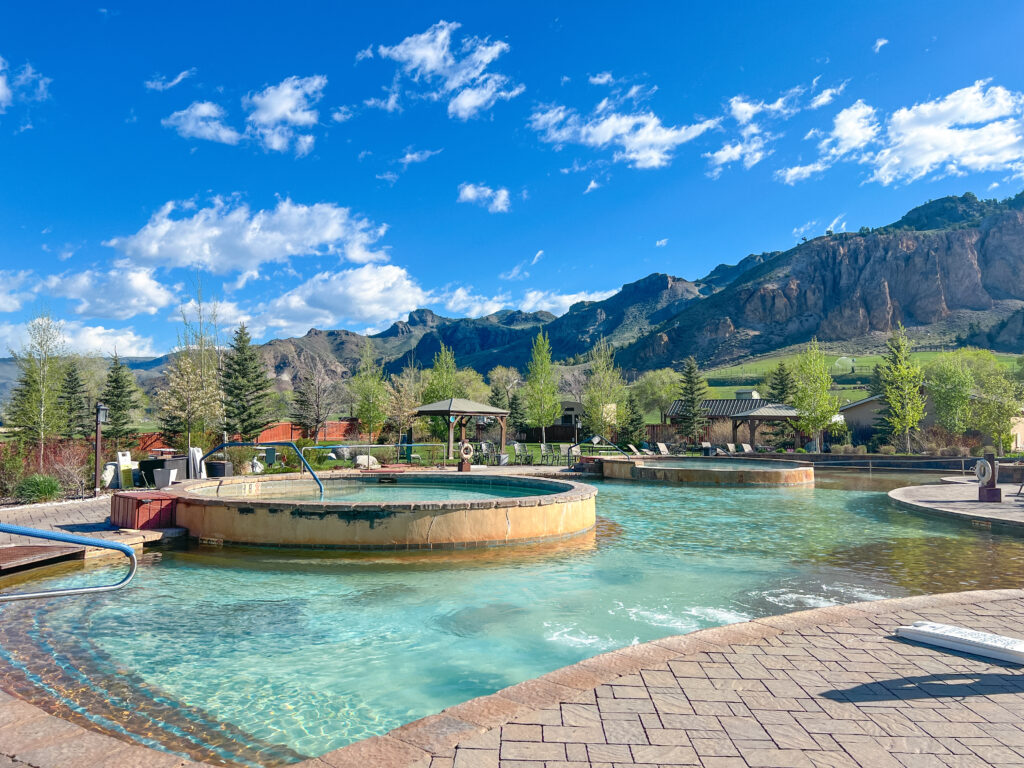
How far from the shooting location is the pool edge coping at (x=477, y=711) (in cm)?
254

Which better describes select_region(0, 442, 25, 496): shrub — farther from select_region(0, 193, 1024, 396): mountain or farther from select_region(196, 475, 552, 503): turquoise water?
select_region(0, 193, 1024, 396): mountain

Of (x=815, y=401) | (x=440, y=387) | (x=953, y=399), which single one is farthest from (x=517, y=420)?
(x=953, y=399)

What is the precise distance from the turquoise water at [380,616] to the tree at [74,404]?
2313 cm

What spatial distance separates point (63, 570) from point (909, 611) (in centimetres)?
869

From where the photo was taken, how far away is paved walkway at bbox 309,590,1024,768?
8.29ft

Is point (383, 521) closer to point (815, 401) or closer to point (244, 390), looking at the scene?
point (244, 390)

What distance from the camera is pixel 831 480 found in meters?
19.7

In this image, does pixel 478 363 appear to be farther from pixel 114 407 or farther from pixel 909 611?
pixel 909 611

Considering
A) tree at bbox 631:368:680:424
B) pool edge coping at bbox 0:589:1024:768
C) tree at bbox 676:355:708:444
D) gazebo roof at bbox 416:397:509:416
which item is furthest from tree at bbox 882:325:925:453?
pool edge coping at bbox 0:589:1024:768

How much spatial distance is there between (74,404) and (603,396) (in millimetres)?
28932

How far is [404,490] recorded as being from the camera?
14.0 meters

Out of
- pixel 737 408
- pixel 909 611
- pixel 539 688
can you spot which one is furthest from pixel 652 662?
pixel 737 408

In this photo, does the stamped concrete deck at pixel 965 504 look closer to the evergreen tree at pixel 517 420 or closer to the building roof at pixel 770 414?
the building roof at pixel 770 414

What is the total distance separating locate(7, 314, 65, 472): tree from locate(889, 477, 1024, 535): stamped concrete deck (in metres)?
24.8
